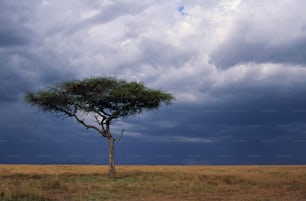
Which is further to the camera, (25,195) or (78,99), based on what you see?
(78,99)

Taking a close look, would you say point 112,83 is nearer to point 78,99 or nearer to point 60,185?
point 78,99

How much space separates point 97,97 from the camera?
36.1 meters

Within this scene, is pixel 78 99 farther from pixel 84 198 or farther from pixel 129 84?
pixel 84 198

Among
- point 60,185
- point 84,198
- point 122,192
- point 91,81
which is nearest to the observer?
point 84,198

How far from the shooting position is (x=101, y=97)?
3619 cm

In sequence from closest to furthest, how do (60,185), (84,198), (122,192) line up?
(84,198)
(122,192)
(60,185)

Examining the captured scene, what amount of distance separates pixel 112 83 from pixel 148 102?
11.5 feet

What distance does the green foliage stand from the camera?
3559 cm

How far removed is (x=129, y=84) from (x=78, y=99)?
15.5ft

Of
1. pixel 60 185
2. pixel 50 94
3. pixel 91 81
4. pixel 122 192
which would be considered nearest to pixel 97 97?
pixel 91 81

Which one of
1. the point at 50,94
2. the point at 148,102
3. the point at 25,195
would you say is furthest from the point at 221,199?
the point at 50,94

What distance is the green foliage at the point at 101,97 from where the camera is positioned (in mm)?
35594

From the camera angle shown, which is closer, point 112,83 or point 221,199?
point 221,199

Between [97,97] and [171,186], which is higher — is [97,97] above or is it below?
above
